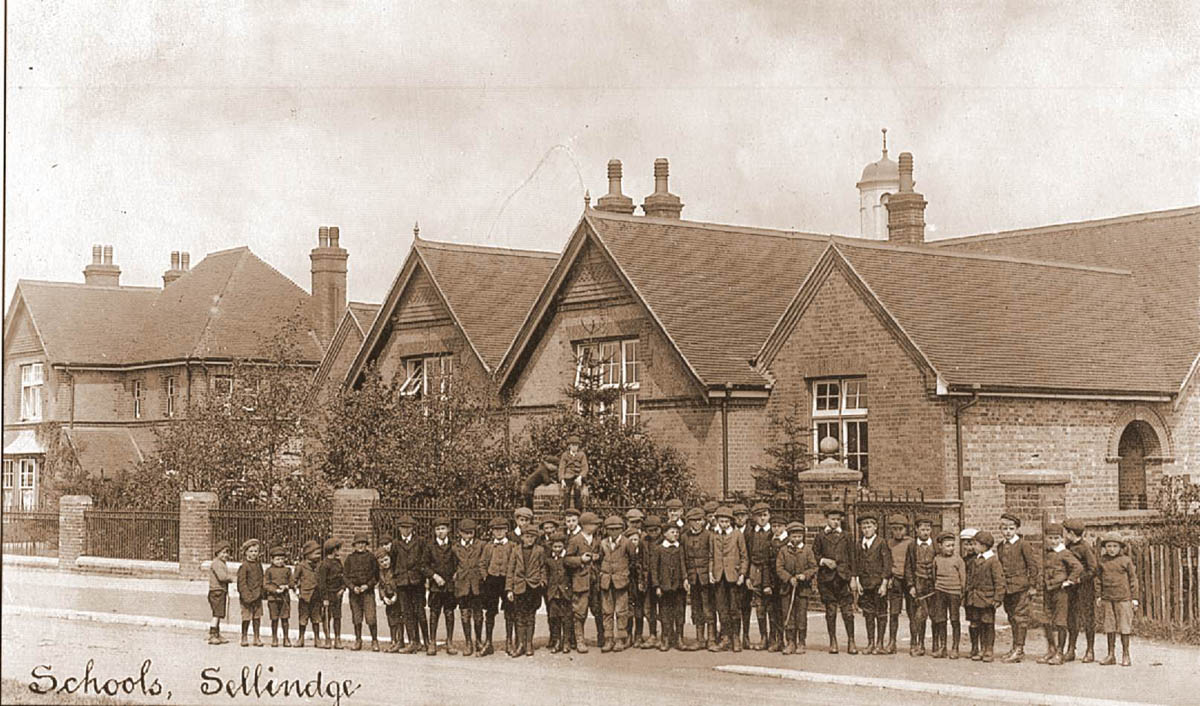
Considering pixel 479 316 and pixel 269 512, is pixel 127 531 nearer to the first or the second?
pixel 269 512

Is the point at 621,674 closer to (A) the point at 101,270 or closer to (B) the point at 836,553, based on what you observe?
(B) the point at 836,553

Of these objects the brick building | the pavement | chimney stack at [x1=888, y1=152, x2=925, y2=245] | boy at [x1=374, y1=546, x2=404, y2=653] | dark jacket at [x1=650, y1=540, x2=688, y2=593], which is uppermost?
chimney stack at [x1=888, y1=152, x2=925, y2=245]

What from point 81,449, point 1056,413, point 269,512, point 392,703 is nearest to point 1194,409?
point 1056,413

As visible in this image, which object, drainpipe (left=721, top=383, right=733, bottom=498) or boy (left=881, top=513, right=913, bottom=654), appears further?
drainpipe (left=721, top=383, right=733, bottom=498)

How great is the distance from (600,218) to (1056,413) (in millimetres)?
9436

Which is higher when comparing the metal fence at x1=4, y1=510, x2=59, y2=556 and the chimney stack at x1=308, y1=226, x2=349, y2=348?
the chimney stack at x1=308, y1=226, x2=349, y2=348

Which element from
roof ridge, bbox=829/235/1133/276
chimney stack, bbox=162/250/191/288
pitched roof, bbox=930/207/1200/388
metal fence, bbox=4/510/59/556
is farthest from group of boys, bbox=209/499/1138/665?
chimney stack, bbox=162/250/191/288

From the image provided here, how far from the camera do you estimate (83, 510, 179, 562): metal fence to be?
25156mm

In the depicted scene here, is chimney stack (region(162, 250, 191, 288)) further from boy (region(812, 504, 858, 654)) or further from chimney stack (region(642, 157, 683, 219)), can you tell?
boy (region(812, 504, 858, 654))

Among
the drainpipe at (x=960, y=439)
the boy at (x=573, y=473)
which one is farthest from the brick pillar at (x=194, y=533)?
the drainpipe at (x=960, y=439)

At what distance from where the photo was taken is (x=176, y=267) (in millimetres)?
44500

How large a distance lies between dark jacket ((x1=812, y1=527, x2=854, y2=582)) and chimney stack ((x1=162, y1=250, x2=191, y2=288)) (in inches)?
1274

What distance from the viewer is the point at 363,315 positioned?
34.6 m

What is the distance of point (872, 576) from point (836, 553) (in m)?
0.45
